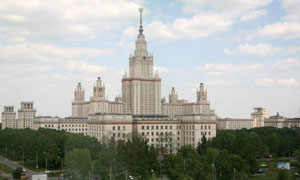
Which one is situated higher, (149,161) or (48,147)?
(48,147)

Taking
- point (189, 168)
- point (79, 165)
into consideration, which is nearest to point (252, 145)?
point (189, 168)

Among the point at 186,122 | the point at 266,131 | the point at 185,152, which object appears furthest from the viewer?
the point at 266,131

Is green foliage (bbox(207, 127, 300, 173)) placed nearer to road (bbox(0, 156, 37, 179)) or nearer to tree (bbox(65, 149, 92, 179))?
tree (bbox(65, 149, 92, 179))

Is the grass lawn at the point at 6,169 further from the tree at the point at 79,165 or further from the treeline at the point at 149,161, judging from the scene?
the tree at the point at 79,165

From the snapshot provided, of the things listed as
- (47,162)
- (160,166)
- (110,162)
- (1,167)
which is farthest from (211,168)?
(1,167)

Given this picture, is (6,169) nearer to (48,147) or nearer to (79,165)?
(48,147)

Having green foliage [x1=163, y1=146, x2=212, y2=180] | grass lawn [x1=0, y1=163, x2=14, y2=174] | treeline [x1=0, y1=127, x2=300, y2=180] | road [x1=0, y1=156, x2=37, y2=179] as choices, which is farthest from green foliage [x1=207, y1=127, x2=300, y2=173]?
grass lawn [x1=0, y1=163, x2=14, y2=174]

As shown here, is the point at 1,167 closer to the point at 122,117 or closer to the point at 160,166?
the point at 122,117

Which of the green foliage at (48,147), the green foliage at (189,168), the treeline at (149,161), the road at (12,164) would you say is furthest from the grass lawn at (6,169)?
the green foliage at (189,168)

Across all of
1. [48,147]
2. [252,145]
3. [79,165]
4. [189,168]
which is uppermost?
[252,145]

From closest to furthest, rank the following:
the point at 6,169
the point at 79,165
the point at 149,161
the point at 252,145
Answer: the point at 79,165 → the point at 149,161 → the point at 252,145 → the point at 6,169

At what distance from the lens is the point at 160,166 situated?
9150 centimetres

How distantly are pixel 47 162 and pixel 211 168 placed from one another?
57.9 metres

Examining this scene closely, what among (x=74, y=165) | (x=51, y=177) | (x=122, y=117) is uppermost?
(x=122, y=117)
